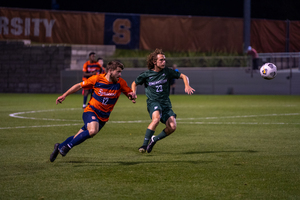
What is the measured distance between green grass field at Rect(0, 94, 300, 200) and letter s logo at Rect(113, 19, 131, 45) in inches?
785

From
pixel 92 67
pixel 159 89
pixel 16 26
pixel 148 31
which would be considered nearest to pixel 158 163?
pixel 159 89

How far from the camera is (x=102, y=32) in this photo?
1252 inches

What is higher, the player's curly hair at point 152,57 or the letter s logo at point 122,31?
the letter s logo at point 122,31

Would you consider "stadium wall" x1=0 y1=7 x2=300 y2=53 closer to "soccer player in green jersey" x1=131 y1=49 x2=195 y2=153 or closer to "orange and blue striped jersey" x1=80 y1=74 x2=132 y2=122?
"soccer player in green jersey" x1=131 y1=49 x2=195 y2=153

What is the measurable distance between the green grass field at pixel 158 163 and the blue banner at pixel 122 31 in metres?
20.0

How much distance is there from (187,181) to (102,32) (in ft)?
88.3

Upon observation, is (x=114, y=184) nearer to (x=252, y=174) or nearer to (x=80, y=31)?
(x=252, y=174)

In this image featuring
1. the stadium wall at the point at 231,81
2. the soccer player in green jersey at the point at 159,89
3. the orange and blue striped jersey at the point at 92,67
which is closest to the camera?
the soccer player in green jersey at the point at 159,89

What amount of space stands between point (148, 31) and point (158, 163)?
2539 centimetres

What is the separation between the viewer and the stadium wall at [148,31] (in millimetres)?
30953

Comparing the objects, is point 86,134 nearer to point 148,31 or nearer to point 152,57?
point 152,57

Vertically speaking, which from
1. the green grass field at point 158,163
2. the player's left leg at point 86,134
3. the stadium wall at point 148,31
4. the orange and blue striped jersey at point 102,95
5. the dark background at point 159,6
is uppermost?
the dark background at point 159,6

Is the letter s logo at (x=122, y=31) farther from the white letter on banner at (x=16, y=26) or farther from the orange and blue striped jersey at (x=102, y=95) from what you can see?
the orange and blue striped jersey at (x=102, y=95)

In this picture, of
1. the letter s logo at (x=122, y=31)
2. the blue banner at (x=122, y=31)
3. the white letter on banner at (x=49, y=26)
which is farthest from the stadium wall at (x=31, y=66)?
the letter s logo at (x=122, y=31)
